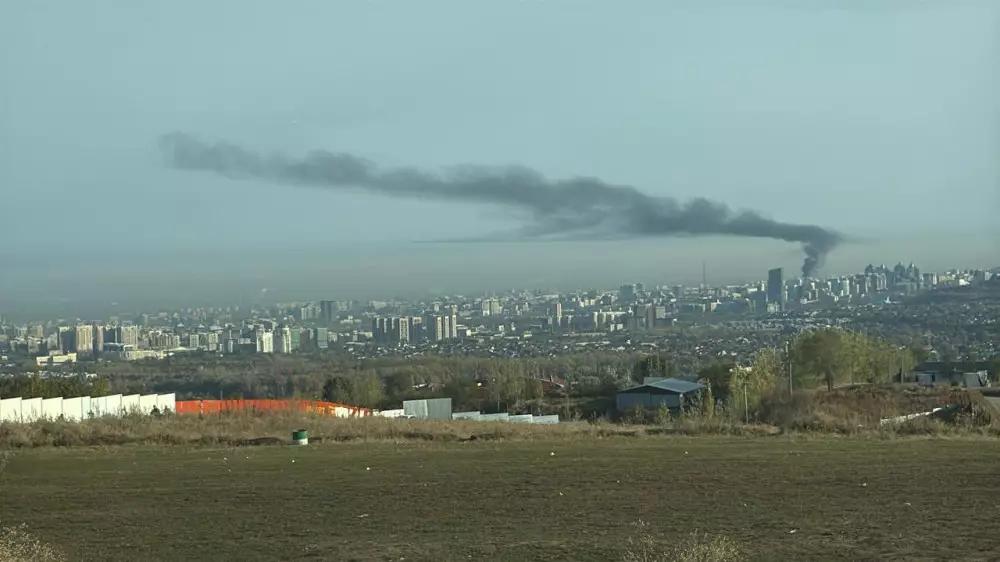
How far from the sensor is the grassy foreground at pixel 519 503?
1467 cm

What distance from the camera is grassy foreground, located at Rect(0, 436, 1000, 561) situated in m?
14.7

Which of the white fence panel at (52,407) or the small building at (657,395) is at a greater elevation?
the white fence panel at (52,407)

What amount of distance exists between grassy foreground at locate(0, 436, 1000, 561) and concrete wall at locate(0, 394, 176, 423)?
1610cm

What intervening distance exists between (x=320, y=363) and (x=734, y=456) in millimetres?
95977

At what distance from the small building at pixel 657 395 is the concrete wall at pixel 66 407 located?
3130 cm

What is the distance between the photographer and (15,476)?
1055 inches

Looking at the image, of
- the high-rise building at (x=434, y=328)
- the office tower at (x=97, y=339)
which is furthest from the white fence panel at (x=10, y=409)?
the high-rise building at (x=434, y=328)

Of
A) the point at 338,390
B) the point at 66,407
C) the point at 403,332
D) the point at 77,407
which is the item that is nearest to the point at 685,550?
the point at 66,407

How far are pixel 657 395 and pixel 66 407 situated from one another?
38.3 metres

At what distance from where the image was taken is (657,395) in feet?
249

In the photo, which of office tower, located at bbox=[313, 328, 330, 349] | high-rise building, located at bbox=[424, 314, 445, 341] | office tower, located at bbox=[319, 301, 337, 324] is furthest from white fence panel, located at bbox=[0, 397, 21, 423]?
office tower, located at bbox=[319, 301, 337, 324]

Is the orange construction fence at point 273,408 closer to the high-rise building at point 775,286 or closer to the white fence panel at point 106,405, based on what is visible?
the white fence panel at point 106,405

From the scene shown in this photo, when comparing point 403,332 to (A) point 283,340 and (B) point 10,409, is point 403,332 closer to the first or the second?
(A) point 283,340

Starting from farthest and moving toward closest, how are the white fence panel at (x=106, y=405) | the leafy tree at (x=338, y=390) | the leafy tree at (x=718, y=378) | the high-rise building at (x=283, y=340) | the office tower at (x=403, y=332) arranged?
the office tower at (x=403, y=332) < the high-rise building at (x=283, y=340) < the leafy tree at (x=338, y=390) < the leafy tree at (x=718, y=378) < the white fence panel at (x=106, y=405)
